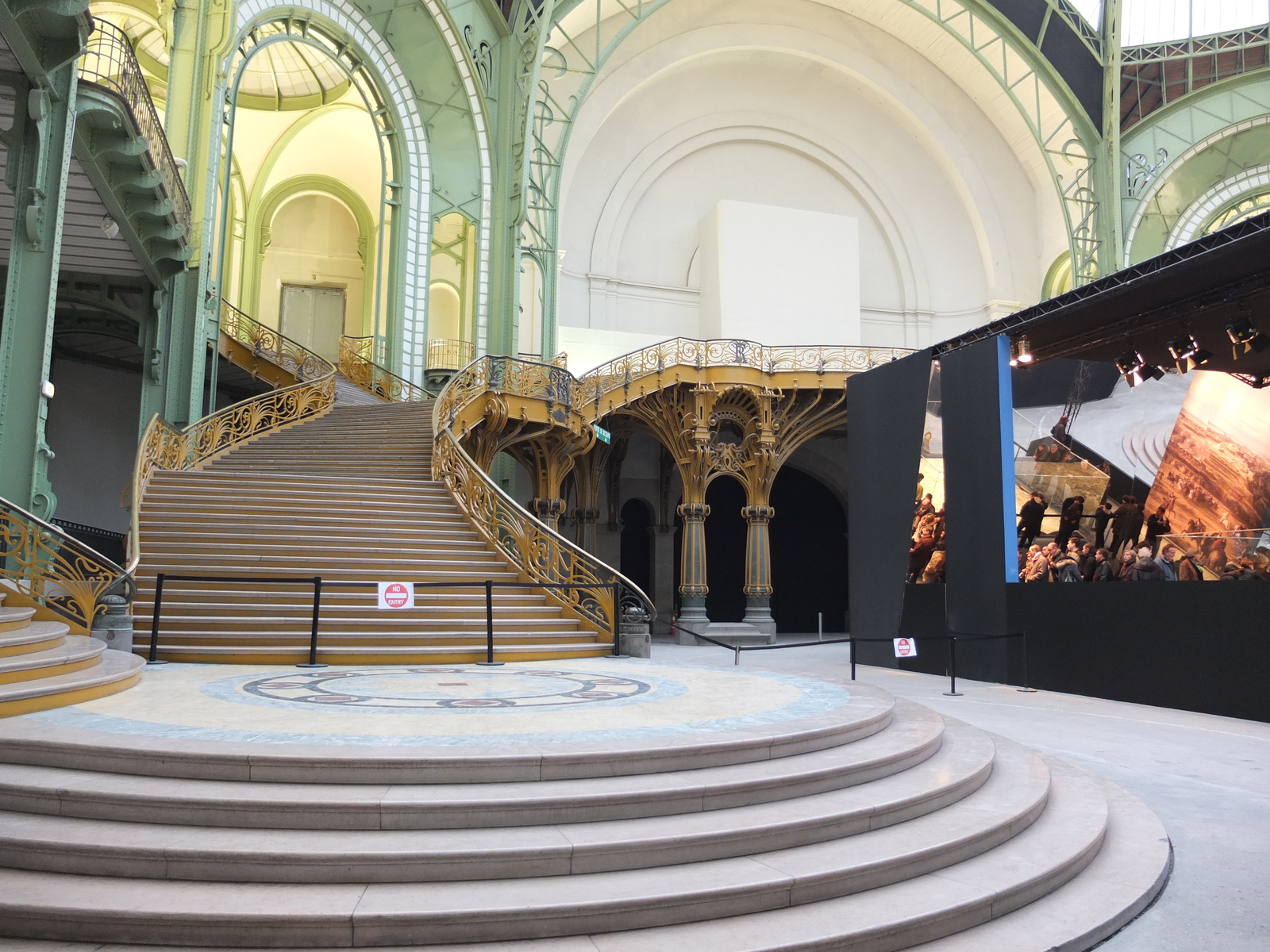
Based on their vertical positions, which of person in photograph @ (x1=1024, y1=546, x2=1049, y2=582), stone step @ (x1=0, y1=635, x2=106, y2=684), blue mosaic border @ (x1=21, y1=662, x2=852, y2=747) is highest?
person in photograph @ (x1=1024, y1=546, x2=1049, y2=582)

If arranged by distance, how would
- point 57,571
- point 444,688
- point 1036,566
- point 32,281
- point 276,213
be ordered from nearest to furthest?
point 444,688 → point 57,571 → point 32,281 → point 1036,566 → point 276,213

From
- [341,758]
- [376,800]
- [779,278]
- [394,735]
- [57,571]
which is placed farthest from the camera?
[779,278]

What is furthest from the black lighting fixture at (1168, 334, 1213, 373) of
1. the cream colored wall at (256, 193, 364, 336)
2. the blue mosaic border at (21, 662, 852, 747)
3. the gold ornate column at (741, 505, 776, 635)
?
the cream colored wall at (256, 193, 364, 336)

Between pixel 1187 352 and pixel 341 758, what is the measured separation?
10671mm

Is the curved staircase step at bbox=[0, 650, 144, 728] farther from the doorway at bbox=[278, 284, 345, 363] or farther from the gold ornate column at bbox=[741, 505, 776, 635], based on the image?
the doorway at bbox=[278, 284, 345, 363]

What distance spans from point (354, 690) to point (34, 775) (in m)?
2.75

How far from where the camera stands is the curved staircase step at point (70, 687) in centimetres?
542

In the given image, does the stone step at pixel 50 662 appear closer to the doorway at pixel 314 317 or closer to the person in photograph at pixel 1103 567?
the person in photograph at pixel 1103 567

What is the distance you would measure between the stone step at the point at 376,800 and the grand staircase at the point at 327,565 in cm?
478

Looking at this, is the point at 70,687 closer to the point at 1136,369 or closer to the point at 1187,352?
the point at 1187,352

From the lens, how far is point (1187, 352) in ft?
37.5

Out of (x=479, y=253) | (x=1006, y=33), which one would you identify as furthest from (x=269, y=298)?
(x=1006, y=33)

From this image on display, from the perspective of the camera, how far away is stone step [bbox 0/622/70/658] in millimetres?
6270

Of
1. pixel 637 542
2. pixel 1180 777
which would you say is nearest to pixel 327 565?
pixel 1180 777
